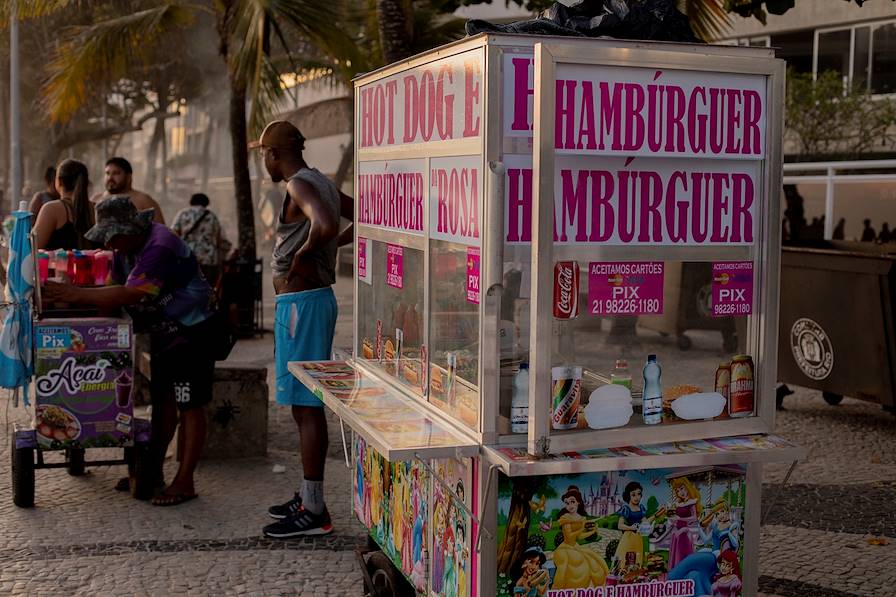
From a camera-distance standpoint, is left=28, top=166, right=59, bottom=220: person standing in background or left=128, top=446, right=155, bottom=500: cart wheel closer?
left=128, top=446, right=155, bottom=500: cart wheel

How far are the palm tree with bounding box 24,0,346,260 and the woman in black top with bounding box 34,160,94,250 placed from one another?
4.70 metres

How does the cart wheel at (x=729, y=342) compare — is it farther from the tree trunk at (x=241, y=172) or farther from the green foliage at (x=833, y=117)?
the green foliage at (x=833, y=117)

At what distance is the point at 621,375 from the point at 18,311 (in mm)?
3683

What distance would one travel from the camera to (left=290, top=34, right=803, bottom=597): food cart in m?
3.34

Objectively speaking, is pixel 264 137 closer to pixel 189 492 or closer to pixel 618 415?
pixel 189 492

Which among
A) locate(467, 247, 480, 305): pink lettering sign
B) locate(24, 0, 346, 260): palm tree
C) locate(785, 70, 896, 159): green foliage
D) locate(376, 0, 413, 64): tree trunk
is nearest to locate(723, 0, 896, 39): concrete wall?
locate(785, 70, 896, 159): green foliage

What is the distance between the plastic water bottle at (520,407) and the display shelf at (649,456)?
0.09 metres

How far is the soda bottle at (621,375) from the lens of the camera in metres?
3.61

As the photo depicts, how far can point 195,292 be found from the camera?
248 inches

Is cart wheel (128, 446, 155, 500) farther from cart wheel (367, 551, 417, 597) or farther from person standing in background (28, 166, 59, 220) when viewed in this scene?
person standing in background (28, 166, 59, 220)

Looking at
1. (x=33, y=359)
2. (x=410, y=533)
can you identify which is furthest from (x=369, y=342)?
(x=33, y=359)

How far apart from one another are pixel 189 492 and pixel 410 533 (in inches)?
104

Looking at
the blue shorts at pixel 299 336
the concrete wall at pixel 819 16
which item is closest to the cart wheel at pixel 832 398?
the blue shorts at pixel 299 336

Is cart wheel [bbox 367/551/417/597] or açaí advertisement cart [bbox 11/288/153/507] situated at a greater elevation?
açaí advertisement cart [bbox 11/288/153/507]
